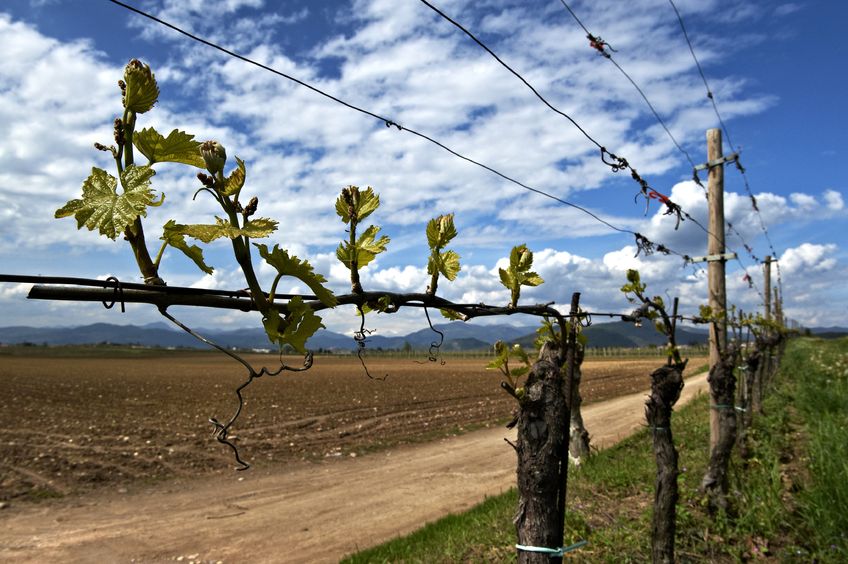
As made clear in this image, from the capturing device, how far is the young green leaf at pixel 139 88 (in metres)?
1.03

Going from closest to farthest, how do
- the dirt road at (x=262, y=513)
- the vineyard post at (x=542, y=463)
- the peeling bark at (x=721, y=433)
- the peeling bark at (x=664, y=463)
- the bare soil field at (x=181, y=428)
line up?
the vineyard post at (x=542, y=463), the peeling bark at (x=664, y=463), the peeling bark at (x=721, y=433), the dirt road at (x=262, y=513), the bare soil field at (x=181, y=428)

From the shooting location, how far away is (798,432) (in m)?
10.3

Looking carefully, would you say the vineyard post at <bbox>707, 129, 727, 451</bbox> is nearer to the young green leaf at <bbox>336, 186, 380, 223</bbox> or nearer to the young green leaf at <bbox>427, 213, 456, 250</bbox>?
the young green leaf at <bbox>427, 213, 456, 250</bbox>

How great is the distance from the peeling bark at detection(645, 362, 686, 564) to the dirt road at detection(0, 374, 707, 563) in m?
4.11

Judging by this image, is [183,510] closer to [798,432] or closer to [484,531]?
[484,531]

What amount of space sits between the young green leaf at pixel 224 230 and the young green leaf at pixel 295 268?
0.05m

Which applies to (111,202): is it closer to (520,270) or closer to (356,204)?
(356,204)

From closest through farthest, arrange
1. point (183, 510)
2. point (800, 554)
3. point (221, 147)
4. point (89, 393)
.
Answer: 1. point (221, 147)
2. point (800, 554)
3. point (183, 510)
4. point (89, 393)

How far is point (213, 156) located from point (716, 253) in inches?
318

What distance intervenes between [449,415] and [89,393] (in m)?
16.9

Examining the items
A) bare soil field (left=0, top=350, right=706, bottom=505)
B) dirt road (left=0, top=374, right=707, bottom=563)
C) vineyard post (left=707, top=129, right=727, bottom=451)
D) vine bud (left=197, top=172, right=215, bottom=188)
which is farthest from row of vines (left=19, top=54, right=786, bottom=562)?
bare soil field (left=0, top=350, right=706, bottom=505)

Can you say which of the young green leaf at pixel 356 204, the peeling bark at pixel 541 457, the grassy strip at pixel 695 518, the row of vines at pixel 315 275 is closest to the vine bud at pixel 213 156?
the row of vines at pixel 315 275

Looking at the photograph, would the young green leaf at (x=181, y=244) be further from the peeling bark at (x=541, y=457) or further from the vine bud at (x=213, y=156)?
the peeling bark at (x=541, y=457)

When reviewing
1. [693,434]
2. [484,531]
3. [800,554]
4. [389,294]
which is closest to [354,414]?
[693,434]
